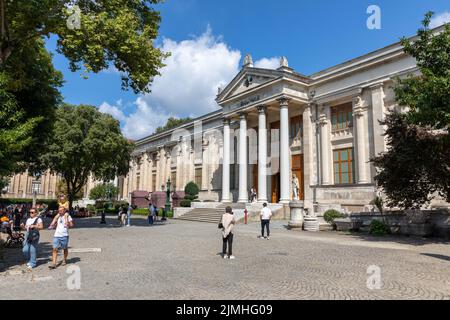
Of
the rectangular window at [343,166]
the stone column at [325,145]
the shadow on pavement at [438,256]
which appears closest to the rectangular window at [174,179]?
the stone column at [325,145]

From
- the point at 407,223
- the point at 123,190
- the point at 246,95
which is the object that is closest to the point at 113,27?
the point at 407,223

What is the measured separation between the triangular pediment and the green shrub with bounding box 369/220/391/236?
51.3ft

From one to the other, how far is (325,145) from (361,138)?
3376 millimetres

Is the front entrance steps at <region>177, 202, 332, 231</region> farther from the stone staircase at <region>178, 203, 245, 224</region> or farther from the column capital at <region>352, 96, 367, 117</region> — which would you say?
the column capital at <region>352, 96, 367, 117</region>

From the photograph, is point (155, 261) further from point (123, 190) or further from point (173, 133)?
point (123, 190)

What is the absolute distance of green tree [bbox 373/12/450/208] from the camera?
11.6 m

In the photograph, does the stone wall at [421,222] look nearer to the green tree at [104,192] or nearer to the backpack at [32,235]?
the backpack at [32,235]

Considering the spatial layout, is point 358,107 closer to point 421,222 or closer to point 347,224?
point 347,224

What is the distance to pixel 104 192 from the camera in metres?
66.9

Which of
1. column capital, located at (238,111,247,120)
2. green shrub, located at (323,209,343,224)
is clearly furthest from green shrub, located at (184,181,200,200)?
green shrub, located at (323,209,343,224)

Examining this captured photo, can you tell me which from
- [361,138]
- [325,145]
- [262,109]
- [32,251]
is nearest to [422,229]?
[361,138]

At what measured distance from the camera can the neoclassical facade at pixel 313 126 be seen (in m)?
24.4

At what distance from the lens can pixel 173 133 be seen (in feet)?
165

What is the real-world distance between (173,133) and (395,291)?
45.8 meters
